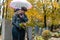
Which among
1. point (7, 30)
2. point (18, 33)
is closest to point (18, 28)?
point (18, 33)

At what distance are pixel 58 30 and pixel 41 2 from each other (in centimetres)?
471

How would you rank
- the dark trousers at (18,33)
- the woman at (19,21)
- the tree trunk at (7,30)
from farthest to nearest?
the tree trunk at (7,30)
the dark trousers at (18,33)
the woman at (19,21)

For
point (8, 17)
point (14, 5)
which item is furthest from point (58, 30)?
point (14, 5)

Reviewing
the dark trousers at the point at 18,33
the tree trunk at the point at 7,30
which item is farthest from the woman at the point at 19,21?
the tree trunk at the point at 7,30


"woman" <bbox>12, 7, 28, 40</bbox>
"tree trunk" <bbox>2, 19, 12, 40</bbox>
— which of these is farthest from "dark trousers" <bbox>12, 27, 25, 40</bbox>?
"tree trunk" <bbox>2, 19, 12, 40</bbox>

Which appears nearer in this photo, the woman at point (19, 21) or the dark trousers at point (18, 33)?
the woman at point (19, 21)

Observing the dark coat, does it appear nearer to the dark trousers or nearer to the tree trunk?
the dark trousers

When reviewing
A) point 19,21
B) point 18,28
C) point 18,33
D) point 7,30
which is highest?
point 19,21

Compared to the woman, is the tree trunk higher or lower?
lower

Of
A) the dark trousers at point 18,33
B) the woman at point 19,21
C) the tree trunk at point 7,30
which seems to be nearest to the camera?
the woman at point 19,21

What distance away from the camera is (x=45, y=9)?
5918mm

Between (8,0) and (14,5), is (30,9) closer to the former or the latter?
(14,5)

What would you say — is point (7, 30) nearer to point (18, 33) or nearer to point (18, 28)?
point (18, 33)

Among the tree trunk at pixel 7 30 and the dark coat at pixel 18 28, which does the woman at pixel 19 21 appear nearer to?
the dark coat at pixel 18 28
